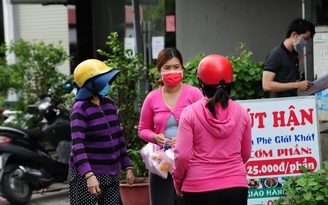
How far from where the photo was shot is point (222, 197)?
13.0ft

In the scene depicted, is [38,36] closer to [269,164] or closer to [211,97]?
[269,164]

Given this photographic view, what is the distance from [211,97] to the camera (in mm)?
4094

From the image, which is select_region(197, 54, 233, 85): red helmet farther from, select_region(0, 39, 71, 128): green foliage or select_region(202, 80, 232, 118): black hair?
select_region(0, 39, 71, 128): green foliage

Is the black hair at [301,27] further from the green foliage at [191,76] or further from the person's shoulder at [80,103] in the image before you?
the person's shoulder at [80,103]

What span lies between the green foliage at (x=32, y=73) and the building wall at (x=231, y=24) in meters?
2.72

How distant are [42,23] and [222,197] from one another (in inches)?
618

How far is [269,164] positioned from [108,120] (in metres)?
1.50

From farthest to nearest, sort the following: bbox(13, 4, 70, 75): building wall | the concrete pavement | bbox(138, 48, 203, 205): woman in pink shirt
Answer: bbox(13, 4, 70, 75): building wall < the concrete pavement < bbox(138, 48, 203, 205): woman in pink shirt

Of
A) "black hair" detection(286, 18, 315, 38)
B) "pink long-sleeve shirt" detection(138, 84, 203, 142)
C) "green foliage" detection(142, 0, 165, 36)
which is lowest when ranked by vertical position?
"pink long-sleeve shirt" detection(138, 84, 203, 142)

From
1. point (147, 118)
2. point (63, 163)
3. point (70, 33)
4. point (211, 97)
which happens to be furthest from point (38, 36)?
point (211, 97)

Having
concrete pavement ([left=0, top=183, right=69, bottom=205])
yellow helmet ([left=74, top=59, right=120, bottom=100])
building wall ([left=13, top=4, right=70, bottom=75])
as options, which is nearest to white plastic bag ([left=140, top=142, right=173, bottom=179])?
yellow helmet ([left=74, top=59, right=120, bottom=100])

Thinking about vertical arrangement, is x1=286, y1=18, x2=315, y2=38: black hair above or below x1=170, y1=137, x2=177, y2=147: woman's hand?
above

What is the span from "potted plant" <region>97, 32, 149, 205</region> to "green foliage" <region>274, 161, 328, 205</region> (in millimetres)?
2259

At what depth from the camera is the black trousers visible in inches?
156
